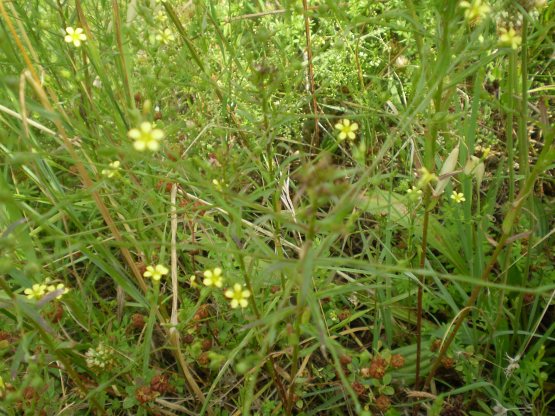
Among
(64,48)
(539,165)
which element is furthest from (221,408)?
(64,48)

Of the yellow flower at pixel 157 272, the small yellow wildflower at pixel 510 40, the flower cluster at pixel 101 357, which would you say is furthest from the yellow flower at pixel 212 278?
the small yellow wildflower at pixel 510 40

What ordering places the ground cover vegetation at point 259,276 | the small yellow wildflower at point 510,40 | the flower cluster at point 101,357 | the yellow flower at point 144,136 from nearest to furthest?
the yellow flower at point 144,136
the small yellow wildflower at point 510,40
the ground cover vegetation at point 259,276
the flower cluster at point 101,357

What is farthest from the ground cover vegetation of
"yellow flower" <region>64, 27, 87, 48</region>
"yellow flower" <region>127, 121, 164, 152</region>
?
"yellow flower" <region>127, 121, 164, 152</region>

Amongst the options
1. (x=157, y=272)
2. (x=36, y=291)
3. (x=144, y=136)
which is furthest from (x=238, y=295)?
(x=36, y=291)

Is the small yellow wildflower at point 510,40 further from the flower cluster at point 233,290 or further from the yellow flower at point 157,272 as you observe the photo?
the yellow flower at point 157,272

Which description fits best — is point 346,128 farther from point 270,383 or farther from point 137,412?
point 137,412

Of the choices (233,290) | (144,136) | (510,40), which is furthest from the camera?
(233,290)

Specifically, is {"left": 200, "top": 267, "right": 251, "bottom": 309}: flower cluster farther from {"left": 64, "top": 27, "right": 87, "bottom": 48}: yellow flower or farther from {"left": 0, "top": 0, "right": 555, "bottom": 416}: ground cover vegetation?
{"left": 64, "top": 27, "right": 87, "bottom": 48}: yellow flower

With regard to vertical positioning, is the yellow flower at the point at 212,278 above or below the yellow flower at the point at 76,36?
below

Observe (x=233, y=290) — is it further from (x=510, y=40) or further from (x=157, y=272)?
(x=510, y=40)

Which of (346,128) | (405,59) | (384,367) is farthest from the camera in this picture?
(405,59)

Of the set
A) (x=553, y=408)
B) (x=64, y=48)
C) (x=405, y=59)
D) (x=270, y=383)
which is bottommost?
(x=553, y=408)
